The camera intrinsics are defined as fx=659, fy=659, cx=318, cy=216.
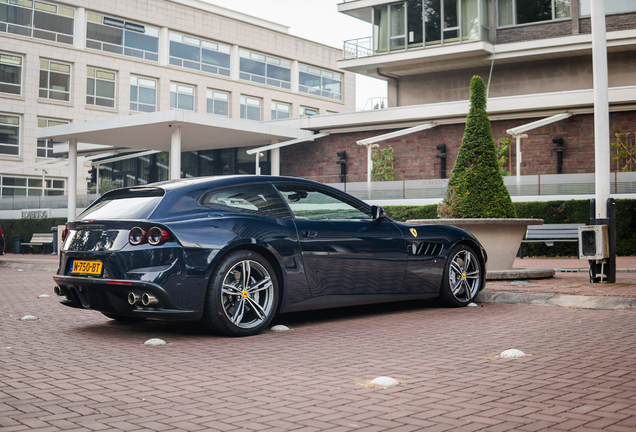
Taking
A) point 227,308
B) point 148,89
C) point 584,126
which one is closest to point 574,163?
point 584,126

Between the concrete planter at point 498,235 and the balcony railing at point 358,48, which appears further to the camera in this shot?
the balcony railing at point 358,48

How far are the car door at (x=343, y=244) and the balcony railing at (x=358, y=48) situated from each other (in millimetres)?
27244

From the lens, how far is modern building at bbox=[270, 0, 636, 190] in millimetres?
26062

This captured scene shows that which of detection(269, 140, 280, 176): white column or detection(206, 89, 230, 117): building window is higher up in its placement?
detection(206, 89, 230, 117): building window

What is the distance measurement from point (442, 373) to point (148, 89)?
150 feet

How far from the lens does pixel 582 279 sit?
10188 millimetres

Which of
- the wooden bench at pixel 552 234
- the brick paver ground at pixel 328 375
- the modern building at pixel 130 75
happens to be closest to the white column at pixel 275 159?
the modern building at pixel 130 75

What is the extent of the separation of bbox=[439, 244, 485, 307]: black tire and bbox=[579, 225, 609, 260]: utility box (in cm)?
214

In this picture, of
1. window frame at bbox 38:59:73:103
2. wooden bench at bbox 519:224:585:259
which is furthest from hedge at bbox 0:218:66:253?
wooden bench at bbox 519:224:585:259

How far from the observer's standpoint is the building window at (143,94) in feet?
152

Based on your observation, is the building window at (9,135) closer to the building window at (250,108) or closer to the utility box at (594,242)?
the building window at (250,108)

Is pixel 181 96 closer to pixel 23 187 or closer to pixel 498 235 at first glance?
pixel 23 187

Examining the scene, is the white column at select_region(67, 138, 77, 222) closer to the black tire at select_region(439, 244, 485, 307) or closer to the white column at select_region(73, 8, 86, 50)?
the white column at select_region(73, 8, 86, 50)

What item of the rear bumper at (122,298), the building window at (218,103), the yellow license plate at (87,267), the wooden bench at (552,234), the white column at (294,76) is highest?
the white column at (294,76)
